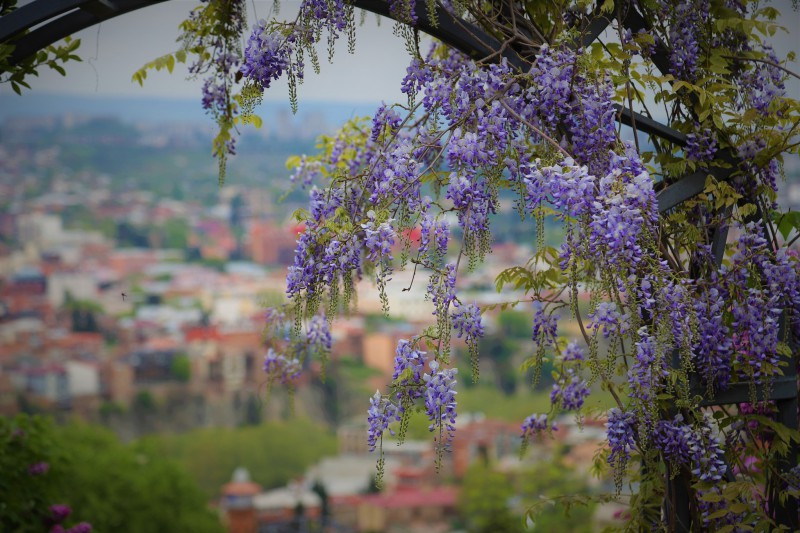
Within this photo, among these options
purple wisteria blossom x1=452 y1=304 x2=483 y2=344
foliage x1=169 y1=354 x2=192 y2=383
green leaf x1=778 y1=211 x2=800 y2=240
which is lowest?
foliage x1=169 y1=354 x2=192 y2=383

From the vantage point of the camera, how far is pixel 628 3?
2324 mm

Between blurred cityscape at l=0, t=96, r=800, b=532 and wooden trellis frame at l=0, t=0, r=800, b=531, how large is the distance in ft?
47.0

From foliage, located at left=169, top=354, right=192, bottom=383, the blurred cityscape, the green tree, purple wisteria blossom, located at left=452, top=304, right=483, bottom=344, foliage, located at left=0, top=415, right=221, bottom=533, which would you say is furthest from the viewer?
foliage, located at left=169, top=354, right=192, bottom=383

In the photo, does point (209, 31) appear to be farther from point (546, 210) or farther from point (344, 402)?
point (344, 402)

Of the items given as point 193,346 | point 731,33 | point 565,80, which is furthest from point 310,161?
point 193,346

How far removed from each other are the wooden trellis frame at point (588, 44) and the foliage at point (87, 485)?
156cm

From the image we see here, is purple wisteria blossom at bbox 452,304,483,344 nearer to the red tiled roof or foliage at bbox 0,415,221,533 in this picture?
foliage at bbox 0,415,221,533

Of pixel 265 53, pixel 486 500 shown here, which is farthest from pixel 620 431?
pixel 486 500

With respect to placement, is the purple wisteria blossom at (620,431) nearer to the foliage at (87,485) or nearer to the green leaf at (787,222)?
the green leaf at (787,222)

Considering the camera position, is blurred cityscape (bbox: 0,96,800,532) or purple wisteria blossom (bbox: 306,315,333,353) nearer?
purple wisteria blossom (bbox: 306,315,333,353)

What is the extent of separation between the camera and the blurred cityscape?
1847 centimetres

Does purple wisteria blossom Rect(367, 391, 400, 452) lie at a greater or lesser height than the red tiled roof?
greater

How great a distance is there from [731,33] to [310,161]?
1318mm

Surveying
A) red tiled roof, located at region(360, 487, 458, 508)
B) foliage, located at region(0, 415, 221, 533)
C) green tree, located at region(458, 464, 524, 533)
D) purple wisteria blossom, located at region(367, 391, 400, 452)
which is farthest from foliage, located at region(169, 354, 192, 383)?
purple wisteria blossom, located at region(367, 391, 400, 452)
